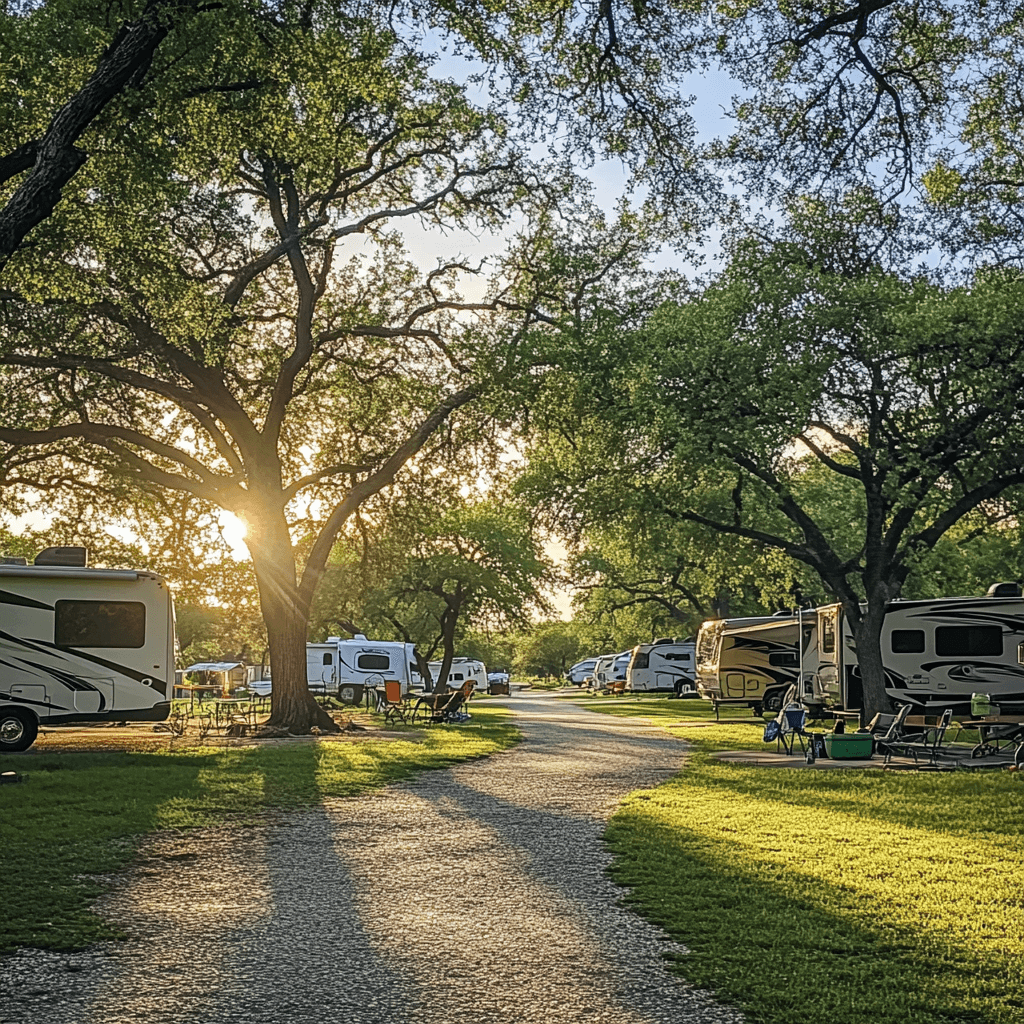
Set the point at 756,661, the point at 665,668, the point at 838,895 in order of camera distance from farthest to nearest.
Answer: the point at 665,668 < the point at 756,661 < the point at 838,895

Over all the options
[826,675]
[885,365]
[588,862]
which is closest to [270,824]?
[588,862]

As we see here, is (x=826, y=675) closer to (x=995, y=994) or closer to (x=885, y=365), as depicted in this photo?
(x=885, y=365)

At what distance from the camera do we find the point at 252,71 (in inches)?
513

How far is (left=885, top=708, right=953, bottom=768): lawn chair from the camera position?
1692 centimetres

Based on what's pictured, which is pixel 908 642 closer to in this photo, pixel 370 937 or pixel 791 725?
pixel 791 725

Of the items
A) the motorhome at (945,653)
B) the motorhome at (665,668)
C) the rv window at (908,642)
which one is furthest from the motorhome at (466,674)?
the rv window at (908,642)

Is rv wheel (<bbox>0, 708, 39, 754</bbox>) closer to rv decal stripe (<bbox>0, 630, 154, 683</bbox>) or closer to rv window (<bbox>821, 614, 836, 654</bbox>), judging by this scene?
rv decal stripe (<bbox>0, 630, 154, 683</bbox>)

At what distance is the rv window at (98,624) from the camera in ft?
66.8

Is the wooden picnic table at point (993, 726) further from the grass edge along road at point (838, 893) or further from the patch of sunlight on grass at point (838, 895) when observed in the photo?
the patch of sunlight on grass at point (838, 895)

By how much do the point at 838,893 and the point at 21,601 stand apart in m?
16.5

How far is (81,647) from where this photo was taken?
2031 cm


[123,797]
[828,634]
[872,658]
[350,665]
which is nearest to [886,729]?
[872,658]

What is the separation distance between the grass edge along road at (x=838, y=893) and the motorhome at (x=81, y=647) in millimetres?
10469

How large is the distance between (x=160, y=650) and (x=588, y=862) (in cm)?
1352
